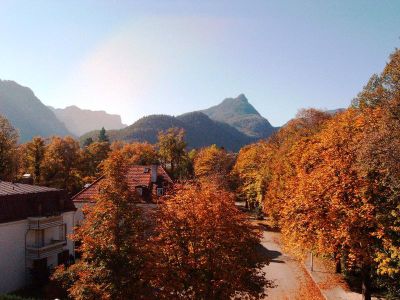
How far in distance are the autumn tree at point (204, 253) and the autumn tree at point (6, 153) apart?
143 feet

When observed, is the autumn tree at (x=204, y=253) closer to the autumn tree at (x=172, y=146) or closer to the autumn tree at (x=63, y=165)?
the autumn tree at (x=63, y=165)

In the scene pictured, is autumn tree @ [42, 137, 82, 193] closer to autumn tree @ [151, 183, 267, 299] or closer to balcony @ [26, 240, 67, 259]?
balcony @ [26, 240, 67, 259]

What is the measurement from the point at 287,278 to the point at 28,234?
71.9ft

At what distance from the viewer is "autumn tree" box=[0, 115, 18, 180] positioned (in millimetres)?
54247

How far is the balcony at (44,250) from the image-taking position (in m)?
30.3

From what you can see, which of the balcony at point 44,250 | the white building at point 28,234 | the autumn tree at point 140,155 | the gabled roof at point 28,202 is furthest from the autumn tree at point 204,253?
the autumn tree at point 140,155

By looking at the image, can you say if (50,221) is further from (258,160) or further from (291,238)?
(258,160)

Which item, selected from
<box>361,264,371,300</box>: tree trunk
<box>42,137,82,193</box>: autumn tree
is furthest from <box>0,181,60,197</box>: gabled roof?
<box>42,137,82,193</box>: autumn tree

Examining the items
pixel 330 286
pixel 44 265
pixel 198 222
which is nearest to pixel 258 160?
pixel 330 286

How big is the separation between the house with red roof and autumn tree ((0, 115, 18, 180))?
748 inches

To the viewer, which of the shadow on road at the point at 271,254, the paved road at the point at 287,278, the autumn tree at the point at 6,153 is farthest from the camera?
the autumn tree at the point at 6,153

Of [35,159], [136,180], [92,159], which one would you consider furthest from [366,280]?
[92,159]

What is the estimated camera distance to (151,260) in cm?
1675

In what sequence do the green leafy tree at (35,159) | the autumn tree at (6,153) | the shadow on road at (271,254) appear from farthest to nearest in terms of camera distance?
the green leafy tree at (35,159)
the autumn tree at (6,153)
the shadow on road at (271,254)
